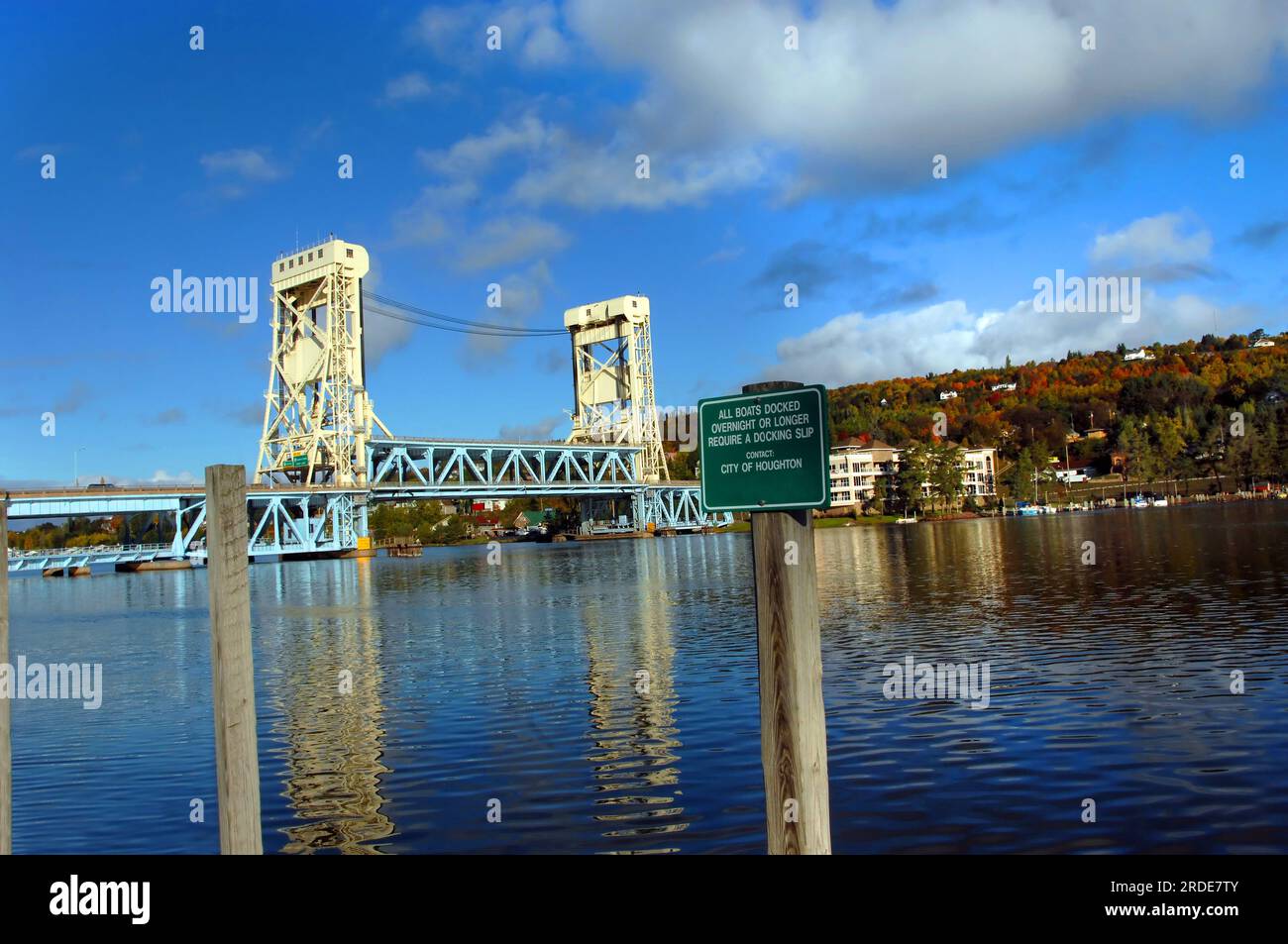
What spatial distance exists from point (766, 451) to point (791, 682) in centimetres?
108

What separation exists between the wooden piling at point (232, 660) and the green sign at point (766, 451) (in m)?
2.53

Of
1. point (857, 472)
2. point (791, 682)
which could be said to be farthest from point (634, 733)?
point (857, 472)

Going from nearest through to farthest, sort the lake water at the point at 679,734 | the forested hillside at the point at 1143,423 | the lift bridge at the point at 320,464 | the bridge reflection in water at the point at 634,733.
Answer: the lake water at the point at 679,734
the bridge reflection in water at the point at 634,733
the lift bridge at the point at 320,464
the forested hillside at the point at 1143,423

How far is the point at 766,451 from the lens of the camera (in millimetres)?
5027

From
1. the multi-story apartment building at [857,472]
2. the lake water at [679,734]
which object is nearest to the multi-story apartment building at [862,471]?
the multi-story apartment building at [857,472]

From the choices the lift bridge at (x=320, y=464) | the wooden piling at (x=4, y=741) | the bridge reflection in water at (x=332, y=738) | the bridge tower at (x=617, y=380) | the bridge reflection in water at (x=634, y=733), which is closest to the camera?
the wooden piling at (x=4, y=741)

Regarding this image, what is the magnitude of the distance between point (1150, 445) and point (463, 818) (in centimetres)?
16247

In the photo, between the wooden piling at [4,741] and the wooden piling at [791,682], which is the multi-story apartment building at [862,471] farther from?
the wooden piling at [791,682]

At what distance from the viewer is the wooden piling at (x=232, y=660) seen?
573 centimetres

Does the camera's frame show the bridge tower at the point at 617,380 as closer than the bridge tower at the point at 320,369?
No

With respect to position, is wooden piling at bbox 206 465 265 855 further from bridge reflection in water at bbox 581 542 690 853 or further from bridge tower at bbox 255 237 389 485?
bridge tower at bbox 255 237 389 485

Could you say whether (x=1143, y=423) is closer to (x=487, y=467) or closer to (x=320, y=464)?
(x=487, y=467)

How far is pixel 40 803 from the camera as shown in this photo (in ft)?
36.4
